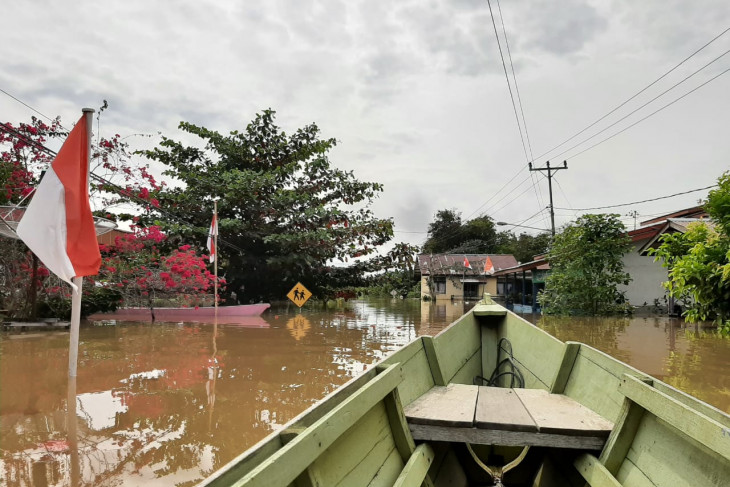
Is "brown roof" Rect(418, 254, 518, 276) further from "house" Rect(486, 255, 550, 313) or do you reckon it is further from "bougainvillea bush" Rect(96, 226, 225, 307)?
"bougainvillea bush" Rect(96, 226, 225, 307)

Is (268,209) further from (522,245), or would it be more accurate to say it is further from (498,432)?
(522,245)

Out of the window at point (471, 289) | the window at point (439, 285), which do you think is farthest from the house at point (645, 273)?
the window at point (439, 285)

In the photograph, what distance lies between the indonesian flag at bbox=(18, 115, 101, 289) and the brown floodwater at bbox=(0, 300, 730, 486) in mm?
1670

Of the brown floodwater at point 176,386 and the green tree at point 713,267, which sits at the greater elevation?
the green tree at point 713,267

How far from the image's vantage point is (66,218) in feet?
20.9

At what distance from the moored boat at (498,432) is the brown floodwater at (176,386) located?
1.99 metres

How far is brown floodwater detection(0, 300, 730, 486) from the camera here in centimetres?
430

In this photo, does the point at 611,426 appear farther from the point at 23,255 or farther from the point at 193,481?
the point at 23,255

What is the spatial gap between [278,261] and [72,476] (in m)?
16.4

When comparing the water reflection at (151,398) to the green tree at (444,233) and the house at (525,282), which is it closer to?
the house at (525,282)

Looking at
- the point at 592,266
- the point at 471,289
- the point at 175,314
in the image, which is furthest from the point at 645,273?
the point at 471,289

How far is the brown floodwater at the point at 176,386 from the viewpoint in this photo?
14.1 ft

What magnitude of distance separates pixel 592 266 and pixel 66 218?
15967mm

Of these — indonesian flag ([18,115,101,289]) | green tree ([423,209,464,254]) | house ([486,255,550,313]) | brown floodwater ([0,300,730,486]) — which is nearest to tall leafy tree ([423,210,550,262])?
green tree ([423,209,464,254])
